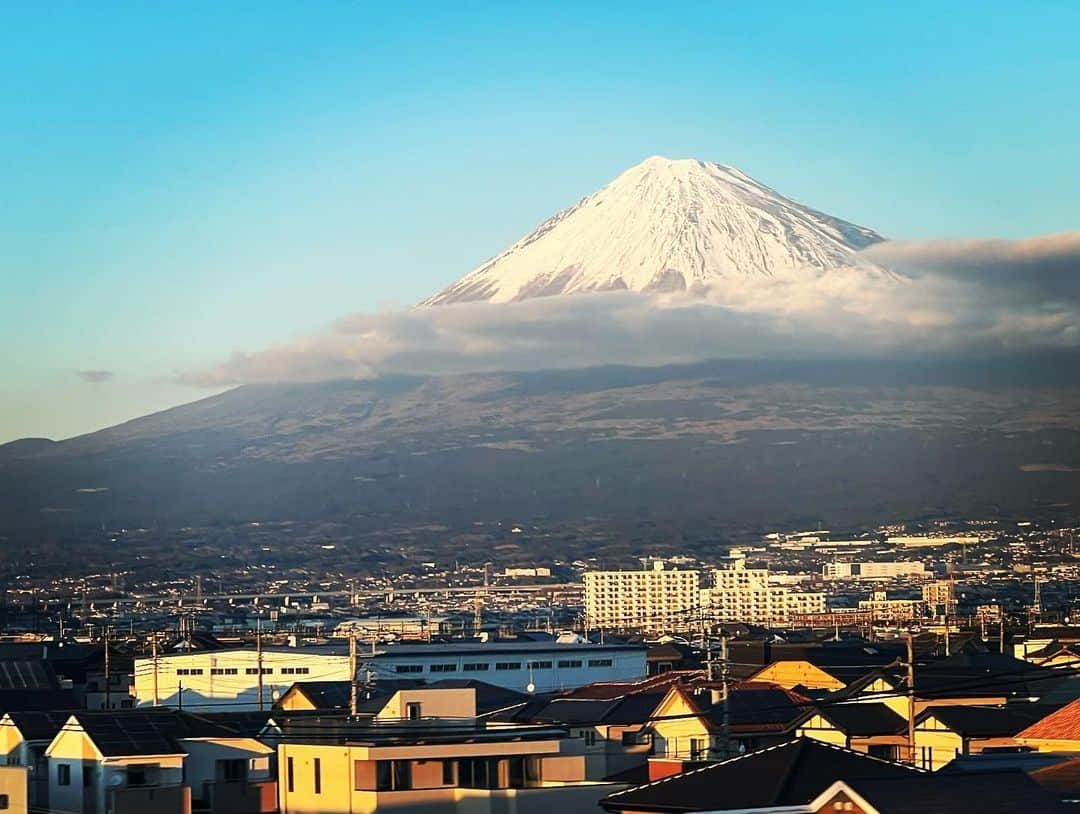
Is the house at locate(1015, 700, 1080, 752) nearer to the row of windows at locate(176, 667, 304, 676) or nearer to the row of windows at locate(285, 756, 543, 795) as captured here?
the row of windows at locate(285, 756, 543, 795)

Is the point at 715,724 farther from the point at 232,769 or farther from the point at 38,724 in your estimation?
the point at 38,724

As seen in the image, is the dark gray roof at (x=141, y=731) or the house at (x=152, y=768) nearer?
the house at (x=152, y=768)

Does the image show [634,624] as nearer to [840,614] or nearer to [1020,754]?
[840,614]

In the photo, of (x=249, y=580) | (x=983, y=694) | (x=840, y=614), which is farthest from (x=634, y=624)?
(x=983, y=694)

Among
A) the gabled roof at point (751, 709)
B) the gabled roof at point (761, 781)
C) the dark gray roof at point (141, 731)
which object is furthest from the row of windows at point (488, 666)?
the gabled roof at point (761, 781)

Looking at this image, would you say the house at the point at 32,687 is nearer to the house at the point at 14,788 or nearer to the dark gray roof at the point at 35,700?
the dark gray roof at the point at 35,700

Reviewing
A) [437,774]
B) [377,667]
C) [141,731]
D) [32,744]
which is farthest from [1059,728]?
[377,667]
